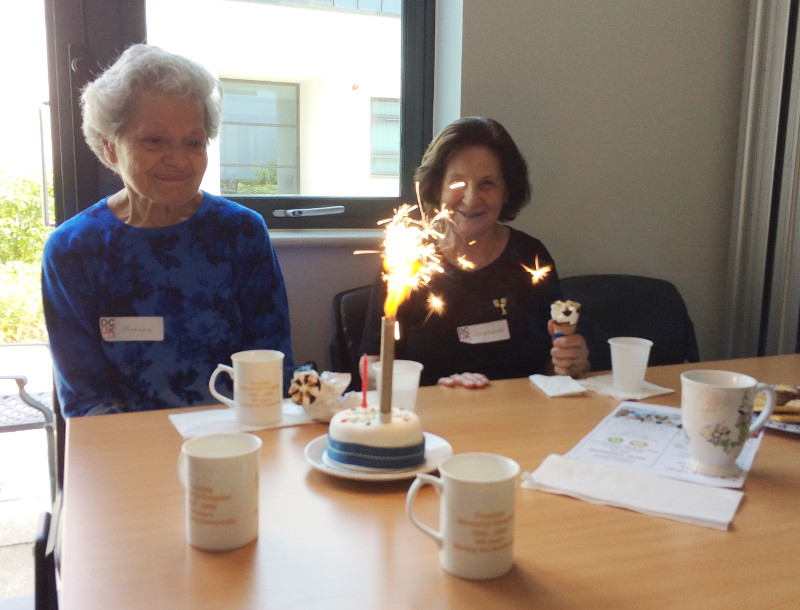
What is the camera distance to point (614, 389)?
5.38 ft

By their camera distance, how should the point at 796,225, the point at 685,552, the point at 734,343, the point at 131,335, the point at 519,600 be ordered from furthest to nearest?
the point at 734,343, the point at 796,225, the point at 131,335, the point at 685,552, the point at 519,600

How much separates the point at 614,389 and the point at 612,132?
156 cm

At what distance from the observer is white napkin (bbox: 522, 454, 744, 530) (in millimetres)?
1002

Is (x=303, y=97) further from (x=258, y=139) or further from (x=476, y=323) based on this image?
(x=476, y=323)

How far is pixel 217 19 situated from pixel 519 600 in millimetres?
2319

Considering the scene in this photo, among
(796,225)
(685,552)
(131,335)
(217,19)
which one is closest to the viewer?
(685,552)

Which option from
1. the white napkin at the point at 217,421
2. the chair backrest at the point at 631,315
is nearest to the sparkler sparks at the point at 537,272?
the chair backrest at the point at 631,315

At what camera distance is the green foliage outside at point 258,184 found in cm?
265

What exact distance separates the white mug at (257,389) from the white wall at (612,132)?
1.23m

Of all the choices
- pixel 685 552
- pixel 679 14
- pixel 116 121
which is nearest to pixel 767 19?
pixel 679 14

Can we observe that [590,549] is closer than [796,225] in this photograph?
Yes

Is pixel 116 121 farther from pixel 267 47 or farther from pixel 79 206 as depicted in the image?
pixel 267 47

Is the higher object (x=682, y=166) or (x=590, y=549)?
(x=682, y=166)

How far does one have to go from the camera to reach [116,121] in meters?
1.89
